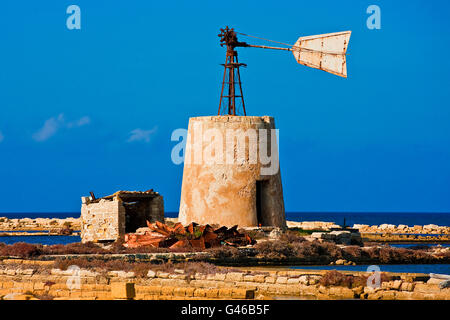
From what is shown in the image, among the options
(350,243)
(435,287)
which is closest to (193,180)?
(350,243)

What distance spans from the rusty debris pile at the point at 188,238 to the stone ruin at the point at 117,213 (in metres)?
1.27

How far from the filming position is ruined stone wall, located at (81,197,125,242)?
75.2 feet

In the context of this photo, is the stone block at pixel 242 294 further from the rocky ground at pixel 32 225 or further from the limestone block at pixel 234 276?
the rocky ground at pixel 32 225

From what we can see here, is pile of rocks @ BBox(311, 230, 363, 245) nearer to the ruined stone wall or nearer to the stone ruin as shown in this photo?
the stone ruin

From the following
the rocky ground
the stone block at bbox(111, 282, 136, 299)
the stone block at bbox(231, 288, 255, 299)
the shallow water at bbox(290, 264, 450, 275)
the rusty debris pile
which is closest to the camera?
the stone block at bbox(111, 282, 136, 299)

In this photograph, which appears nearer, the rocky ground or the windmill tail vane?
the windmill tail vane

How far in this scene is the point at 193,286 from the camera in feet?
49.9

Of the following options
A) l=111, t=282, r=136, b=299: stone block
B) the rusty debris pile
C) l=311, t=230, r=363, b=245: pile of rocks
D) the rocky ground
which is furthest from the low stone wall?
the rocky ground

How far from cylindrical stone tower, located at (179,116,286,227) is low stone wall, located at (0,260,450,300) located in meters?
7.32

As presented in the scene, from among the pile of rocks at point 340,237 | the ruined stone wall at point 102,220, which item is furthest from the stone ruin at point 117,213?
the pile of rocks at point 340,237

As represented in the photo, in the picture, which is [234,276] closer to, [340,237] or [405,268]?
[405,268]

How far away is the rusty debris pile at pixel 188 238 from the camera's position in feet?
69.0

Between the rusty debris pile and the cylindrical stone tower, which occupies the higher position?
the cylindrical stone tower

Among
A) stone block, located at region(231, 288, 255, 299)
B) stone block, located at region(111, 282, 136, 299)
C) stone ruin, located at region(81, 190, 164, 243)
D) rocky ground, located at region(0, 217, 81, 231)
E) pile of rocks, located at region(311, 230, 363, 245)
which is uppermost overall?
stone ruin, located at region(81, 190, 164, 243)
